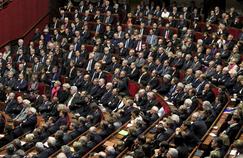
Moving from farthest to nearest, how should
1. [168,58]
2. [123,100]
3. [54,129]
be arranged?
[168,58]
[123,100]
[54,129]

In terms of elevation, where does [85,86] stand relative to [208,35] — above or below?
below

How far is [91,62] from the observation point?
13.1m

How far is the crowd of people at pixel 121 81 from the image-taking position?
849cm

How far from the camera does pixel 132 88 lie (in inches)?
468

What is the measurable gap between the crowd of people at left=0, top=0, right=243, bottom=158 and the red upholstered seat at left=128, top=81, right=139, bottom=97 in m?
0.11

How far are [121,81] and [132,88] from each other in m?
0.32

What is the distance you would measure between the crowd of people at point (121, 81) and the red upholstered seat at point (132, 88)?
0.36 ft

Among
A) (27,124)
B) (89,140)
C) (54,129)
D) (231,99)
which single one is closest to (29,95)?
(27,124)

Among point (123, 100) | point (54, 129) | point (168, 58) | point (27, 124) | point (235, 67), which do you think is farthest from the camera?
point (168, 58)

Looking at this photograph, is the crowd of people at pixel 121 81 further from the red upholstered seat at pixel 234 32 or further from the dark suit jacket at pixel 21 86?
the red upholstered seat at pixel 234 32

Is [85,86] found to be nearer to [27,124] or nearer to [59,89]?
[59,89]

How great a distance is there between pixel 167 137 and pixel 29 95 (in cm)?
440

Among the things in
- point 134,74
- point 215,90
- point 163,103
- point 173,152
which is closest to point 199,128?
point 173,152

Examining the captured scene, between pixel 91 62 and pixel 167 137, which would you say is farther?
pixel 91 62
